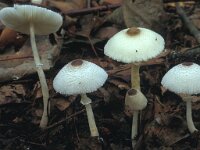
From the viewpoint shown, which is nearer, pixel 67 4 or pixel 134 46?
pixel 134 46

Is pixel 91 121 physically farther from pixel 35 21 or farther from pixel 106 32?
pixel 106 32

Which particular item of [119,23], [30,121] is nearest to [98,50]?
[119,23]

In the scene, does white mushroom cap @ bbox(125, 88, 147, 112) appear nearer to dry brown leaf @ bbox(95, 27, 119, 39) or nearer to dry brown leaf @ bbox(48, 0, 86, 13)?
dry brown leaf @ bbox(95, 27, 119, 39)

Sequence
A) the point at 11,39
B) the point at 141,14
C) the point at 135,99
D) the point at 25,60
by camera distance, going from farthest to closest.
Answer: the point at 141,14
the point at 11,39
the point at 25,60
the point at 135,99

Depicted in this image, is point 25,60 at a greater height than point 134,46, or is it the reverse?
point 134,46

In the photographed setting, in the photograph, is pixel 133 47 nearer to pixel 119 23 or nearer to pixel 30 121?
pixel 30 121

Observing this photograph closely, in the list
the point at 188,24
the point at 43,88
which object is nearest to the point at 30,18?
the point at 43,88

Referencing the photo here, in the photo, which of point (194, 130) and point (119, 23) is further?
point (119, 23)
